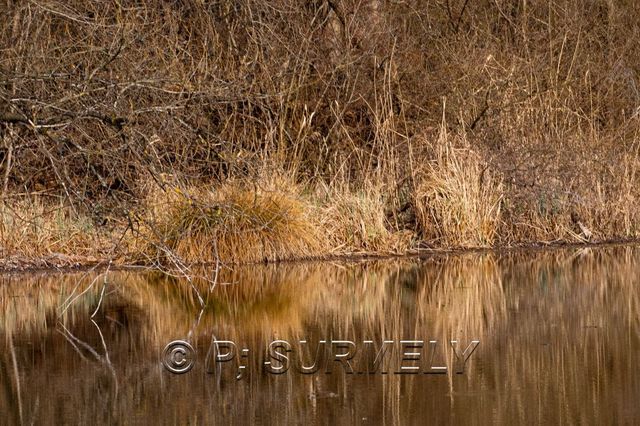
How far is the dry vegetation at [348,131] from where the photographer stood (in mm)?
14734

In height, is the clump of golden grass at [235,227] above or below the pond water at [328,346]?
above

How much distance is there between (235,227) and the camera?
14.9 m

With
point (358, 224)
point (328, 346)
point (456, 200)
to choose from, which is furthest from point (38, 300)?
point (456, 200)

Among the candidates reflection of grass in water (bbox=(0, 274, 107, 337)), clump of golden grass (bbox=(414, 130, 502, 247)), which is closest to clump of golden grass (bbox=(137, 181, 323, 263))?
reflection of grass in water (bbox=(0, 274, 107, 337))

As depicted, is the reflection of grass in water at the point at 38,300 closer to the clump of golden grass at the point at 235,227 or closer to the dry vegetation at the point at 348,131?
the dry vegetation at the point at 348,131

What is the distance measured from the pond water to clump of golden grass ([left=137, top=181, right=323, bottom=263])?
1.53 feet

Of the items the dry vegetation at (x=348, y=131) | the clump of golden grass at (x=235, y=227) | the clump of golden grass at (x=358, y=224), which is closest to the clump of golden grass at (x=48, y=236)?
the dry vegetation at (x=348, y=131)

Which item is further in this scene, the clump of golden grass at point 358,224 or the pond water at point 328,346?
the clump of golden grass at point 358,224

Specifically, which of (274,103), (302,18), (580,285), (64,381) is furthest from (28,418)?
(302,18)

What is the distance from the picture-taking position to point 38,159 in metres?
16.2

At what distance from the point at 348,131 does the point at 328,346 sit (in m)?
Answer: 9.39

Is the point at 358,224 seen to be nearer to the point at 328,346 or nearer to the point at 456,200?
the point at 456,200

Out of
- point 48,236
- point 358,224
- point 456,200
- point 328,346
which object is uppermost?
point 456,200

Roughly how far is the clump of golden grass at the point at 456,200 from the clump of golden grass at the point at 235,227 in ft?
7.01
